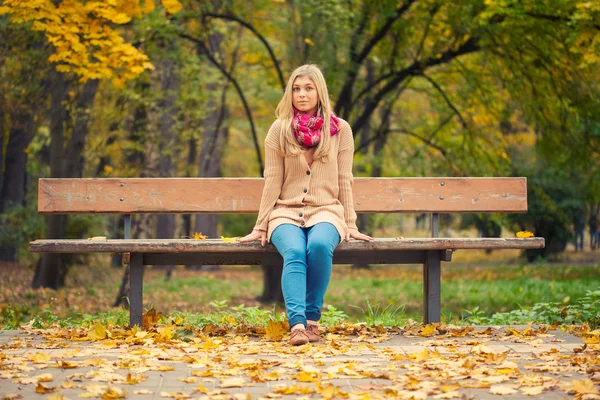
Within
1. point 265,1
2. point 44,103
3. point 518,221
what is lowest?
point 518,221

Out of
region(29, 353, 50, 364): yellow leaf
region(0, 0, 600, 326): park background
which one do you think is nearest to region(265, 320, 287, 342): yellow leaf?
region(29, 353, 50, 364): yellow leaf

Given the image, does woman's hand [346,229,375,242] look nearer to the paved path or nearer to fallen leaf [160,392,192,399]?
the paved path

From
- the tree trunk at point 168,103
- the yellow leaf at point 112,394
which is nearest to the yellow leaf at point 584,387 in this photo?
the yellow leaf at point 112,394

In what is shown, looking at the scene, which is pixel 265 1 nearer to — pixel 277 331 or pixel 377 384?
pixel 277 331

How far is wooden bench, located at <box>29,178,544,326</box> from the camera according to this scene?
5594 mm

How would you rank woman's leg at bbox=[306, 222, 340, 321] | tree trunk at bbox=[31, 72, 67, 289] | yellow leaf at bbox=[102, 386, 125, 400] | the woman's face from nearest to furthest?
yellow leaf at bbox=[102, 386, 125, 400] → woman's leg at bbox=[306, 222, 340, 321] → the woman's face → tree trunk at bbox=[31, 72, 67, 289]

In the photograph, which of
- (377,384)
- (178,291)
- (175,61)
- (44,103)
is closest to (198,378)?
(377,384)

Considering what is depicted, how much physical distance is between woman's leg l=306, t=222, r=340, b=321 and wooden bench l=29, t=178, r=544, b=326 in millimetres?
227

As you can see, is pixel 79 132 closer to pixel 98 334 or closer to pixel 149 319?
pixel 149 319

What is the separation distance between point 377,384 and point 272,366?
0.65 m

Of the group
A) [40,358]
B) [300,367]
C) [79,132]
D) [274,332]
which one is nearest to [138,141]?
[79,132]

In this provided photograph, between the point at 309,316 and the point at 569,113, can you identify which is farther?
the point at 569,113

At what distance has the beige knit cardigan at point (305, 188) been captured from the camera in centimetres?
544

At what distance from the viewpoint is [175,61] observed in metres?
12.7
